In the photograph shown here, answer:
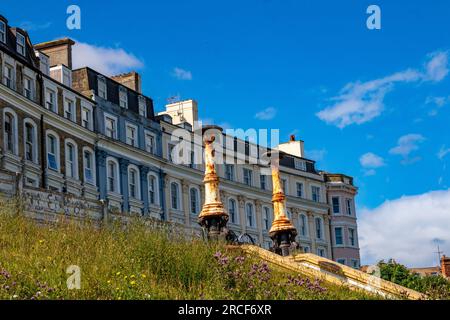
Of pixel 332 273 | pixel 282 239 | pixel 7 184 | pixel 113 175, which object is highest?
pixel 113 175

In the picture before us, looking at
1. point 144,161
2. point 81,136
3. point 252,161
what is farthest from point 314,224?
point 81,136

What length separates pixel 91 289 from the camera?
15.7 meters

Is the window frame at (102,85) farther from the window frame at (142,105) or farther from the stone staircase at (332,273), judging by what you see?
the stone staircase at (332,273)

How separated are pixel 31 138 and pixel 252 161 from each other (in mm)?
24336

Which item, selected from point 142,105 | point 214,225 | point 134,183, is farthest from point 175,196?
point 214,225

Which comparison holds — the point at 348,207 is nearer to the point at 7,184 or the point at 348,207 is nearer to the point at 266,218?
the point at 266,218

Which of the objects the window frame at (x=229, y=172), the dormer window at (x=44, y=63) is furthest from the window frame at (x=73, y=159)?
the window frame at (x=229, y=172)

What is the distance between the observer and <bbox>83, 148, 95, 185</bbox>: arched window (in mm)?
47531

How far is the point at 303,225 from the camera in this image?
68.8 meters

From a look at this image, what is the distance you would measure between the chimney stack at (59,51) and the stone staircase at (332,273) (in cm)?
2795

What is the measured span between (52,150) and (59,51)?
7573 millimetres

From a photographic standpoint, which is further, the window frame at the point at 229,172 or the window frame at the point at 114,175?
the window frame at the point at 229,172

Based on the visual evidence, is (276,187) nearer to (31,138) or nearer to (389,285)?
(389,285)

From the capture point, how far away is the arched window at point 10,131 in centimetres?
4106
